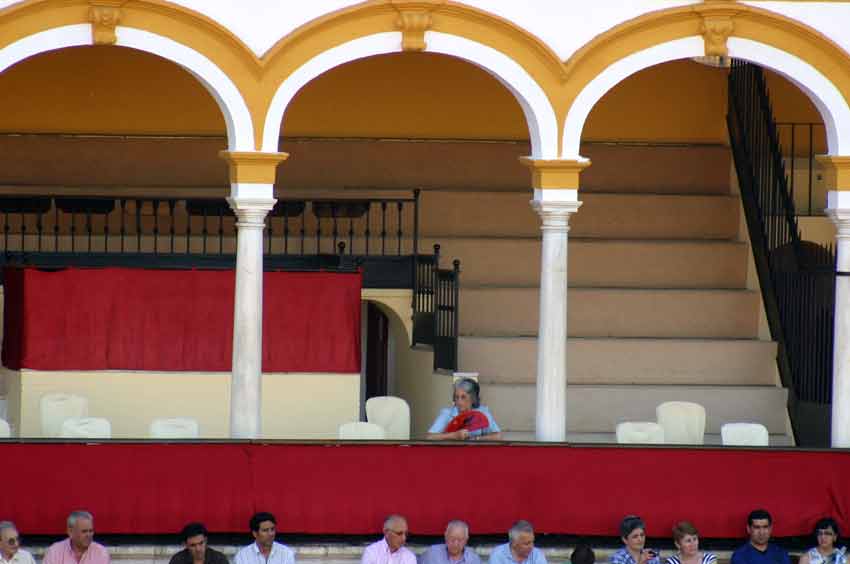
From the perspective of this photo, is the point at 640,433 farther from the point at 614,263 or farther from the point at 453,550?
the point at 614,263

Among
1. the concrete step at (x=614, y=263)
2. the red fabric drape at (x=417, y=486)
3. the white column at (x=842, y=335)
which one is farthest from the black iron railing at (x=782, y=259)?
the red fabric drape at (x=417, y=486)

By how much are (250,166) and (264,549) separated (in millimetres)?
3067

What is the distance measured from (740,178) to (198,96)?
17.1ft

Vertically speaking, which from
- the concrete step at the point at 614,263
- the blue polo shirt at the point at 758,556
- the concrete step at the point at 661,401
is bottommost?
the blue polo shirt at the point at 758,556

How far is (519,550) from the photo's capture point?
15.7m

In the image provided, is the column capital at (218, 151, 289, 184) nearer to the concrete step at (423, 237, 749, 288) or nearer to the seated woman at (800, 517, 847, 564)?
the concrete step at (423, 237, 749, 288)

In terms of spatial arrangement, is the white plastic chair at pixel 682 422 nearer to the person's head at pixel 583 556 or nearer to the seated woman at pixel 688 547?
the seated woman at pixel 688 547

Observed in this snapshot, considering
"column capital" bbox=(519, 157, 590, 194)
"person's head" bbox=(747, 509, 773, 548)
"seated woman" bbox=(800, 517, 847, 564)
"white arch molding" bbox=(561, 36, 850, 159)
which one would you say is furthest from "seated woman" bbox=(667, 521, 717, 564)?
"white arch molding" bbox=(561, 36, 850, 159)

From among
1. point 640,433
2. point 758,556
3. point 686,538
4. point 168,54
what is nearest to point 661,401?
point 640,433

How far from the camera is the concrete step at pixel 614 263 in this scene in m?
20.9

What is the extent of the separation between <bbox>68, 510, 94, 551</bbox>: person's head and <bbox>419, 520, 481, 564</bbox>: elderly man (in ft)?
7.70

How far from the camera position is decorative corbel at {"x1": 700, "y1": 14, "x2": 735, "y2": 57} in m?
17.2

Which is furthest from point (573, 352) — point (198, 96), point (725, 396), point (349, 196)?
point (198, 96)

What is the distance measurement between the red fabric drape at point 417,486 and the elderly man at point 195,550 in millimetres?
738
